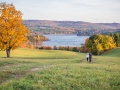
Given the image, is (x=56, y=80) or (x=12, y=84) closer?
(x=12, y=84)

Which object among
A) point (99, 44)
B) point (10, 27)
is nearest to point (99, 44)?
point (99, 44)

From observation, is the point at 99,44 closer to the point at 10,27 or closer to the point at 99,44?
the point at 99,44

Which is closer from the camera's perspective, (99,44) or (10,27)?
(10,27)

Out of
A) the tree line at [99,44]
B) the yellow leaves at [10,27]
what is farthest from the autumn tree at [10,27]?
the tree line at [99,44]

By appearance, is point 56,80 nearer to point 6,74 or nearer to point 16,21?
point 6,74

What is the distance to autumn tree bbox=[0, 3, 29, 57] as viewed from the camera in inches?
1399

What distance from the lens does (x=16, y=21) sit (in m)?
36.1

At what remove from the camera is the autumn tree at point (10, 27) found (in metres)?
35.5

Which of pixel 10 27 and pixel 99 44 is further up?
pixel 10 27

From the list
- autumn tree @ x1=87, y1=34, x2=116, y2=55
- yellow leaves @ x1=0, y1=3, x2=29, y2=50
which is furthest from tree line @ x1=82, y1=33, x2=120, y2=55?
yellow leaves @ x1=0, y1=3, x2=29, y2=50

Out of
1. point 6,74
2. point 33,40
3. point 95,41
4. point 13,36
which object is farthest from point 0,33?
point 33,40

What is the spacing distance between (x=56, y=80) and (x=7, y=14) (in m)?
26.2

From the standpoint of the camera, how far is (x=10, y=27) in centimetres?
3603

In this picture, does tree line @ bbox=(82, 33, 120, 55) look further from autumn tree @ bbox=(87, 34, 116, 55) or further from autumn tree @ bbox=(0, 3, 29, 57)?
autumn tree @ bbox=(0, 3, 29, 57)
